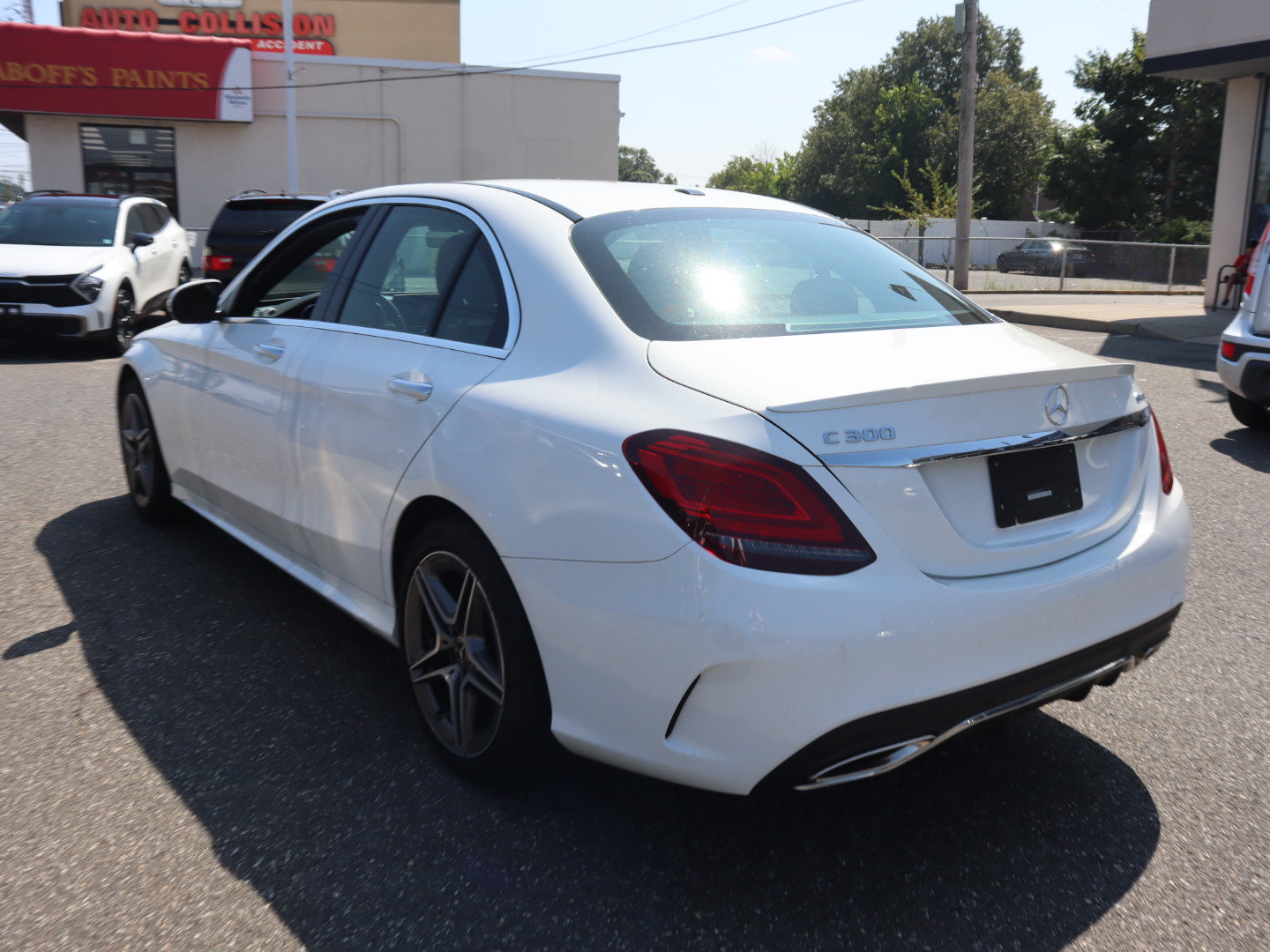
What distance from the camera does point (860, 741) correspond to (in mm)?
2236

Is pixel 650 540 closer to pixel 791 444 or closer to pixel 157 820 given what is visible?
pixel 791 444

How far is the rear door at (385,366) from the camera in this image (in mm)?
2973

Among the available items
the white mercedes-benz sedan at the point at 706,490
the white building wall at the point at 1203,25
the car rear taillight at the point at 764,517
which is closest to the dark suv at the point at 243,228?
the white mercedes-benz sedan at the point at 706,490

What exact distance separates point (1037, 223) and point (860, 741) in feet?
197

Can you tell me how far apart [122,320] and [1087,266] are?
20754 mm

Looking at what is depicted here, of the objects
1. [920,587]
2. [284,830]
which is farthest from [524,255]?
[284,830]

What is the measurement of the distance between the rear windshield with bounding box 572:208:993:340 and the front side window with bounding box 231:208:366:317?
1.24 metres

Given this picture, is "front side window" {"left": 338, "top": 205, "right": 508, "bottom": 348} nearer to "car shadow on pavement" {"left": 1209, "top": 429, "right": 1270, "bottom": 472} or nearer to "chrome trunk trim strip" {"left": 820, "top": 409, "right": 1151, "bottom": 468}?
"chrome trunk trim strip" {"left": 820, "top": 409, "right": 1151, "bottom": 468}

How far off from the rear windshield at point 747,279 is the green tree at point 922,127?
60328mm

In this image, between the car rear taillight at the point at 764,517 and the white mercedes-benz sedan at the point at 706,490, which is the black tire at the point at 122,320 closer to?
the white mercedes-benz sedan at the point at 706,490

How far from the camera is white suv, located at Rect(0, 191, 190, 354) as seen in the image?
37.0ft

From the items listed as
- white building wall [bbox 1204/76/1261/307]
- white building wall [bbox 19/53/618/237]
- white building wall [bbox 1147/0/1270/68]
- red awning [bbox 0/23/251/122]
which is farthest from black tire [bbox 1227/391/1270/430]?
red awning [bbox 0/23/251/122]

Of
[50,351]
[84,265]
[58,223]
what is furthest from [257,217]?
[50,351]

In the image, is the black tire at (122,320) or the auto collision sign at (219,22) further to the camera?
the auto collision sign at (219,22)
